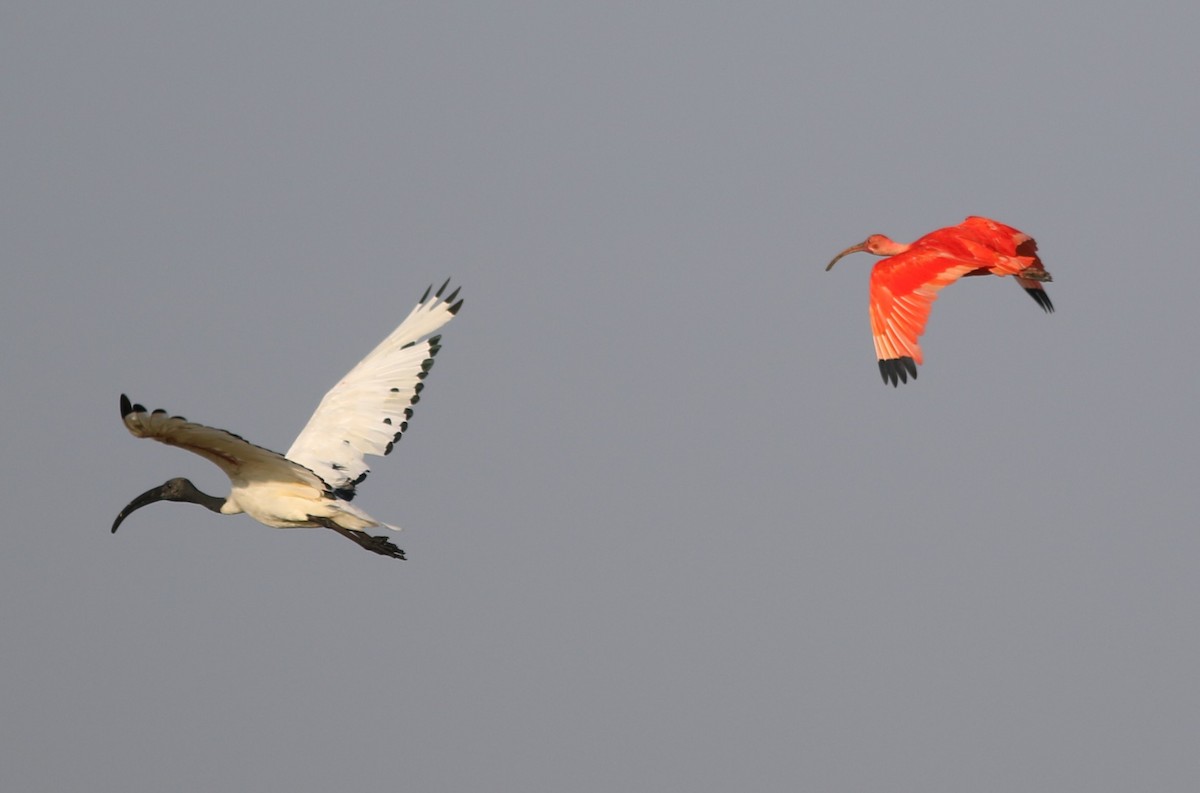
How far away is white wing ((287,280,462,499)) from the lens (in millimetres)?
18141

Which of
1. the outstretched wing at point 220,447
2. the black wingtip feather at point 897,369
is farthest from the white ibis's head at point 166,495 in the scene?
the black wingtip feather at point 897,369

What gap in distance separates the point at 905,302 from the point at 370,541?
651cm

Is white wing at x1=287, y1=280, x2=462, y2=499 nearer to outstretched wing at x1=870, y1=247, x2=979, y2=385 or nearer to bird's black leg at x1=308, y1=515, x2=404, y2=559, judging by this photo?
bird's black leg at x1=308, y1=515, x2=404, y2=559

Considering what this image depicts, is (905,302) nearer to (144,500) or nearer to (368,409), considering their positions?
(368,409)

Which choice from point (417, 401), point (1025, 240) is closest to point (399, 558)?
point (417, 401)

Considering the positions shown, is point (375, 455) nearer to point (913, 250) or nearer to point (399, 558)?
point (399, 558)

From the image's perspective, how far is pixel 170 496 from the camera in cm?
1884

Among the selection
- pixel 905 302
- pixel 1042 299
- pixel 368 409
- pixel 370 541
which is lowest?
pixel 370 541

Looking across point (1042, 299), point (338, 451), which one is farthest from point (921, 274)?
point (338, 451)

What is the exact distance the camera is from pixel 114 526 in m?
18.7

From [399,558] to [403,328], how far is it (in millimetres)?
2999

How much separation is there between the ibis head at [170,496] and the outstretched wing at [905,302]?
739 centimetres

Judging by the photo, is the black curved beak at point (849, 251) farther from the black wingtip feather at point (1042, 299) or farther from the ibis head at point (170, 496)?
the ibis head at point (170, 496)

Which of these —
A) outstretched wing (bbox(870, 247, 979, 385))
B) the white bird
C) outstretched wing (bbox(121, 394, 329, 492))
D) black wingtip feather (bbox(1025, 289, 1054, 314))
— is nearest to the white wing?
the white bird
